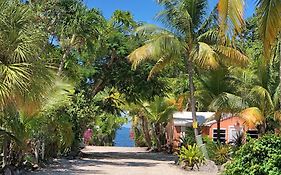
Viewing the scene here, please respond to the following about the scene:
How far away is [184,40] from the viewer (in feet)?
71.4

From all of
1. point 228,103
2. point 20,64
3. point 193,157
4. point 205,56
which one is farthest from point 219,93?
point 20,64

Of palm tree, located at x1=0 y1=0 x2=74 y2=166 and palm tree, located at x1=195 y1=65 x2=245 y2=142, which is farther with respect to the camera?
palm tree, located at x1=195 y1=65 x2=245 y2=142

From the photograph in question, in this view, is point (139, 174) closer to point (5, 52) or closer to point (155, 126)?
point (5, 52)

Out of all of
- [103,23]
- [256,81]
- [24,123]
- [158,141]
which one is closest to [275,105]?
[256,81]

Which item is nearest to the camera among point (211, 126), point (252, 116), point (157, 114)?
point (252, 116)

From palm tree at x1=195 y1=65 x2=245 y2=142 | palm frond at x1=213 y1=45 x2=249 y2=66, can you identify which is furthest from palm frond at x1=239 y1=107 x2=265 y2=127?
palm frond at x1=213 y1=45 x2=249 y2=66

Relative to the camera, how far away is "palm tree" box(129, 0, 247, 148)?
2083cm

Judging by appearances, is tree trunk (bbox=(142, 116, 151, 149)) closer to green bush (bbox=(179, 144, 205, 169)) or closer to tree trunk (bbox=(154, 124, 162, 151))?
tree trunk (bbox=(154, 124, 162, 151))

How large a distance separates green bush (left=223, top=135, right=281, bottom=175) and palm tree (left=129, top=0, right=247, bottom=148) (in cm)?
1152

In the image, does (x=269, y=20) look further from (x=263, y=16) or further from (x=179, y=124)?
(x=179, y=124)

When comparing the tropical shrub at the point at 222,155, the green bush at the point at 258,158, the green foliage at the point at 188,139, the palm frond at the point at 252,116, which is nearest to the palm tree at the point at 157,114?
the green foliage at the point at 188,139

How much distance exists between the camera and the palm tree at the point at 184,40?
20.8 metres

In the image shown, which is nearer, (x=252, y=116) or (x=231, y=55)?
(x=252, y=116)

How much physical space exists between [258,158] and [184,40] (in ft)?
43.2
